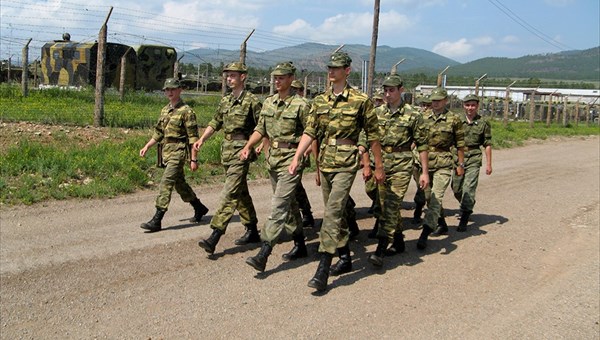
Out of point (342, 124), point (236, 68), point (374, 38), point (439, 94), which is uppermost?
point (374, 38)

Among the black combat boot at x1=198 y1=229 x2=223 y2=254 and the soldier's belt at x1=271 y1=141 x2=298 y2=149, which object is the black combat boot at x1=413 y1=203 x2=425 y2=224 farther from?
the black combat boot at x1=198 y1=229 x2=223 y2=254

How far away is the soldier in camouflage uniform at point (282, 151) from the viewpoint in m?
5.75

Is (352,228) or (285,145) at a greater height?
(285,145)

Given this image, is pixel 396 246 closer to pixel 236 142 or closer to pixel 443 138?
pixel 443 138

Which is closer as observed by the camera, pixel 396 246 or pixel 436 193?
pixel 396 246

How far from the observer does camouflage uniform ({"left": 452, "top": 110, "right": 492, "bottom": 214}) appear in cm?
827

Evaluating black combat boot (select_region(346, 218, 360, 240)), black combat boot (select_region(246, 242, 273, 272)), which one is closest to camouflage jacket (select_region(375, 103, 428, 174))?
black combat boot (select_region(346, 218, 360, 240))

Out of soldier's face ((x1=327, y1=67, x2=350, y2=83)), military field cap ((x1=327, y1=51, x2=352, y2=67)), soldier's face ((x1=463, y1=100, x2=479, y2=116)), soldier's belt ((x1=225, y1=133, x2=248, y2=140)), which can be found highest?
military field cap ((x1=327, y1=51, x2=352, y2=67))

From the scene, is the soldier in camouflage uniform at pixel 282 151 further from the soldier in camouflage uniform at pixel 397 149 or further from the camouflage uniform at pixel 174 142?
the camouflage uniform at pixel 174 142

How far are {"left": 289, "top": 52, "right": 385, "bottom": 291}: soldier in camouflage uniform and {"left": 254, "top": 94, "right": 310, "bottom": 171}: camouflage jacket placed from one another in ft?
1.26

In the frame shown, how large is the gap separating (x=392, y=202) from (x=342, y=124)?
1.34 meters

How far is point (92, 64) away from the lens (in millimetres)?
24094

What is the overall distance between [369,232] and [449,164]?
4.35 feet

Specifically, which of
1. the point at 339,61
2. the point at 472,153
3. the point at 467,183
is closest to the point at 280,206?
the point at 339,61
